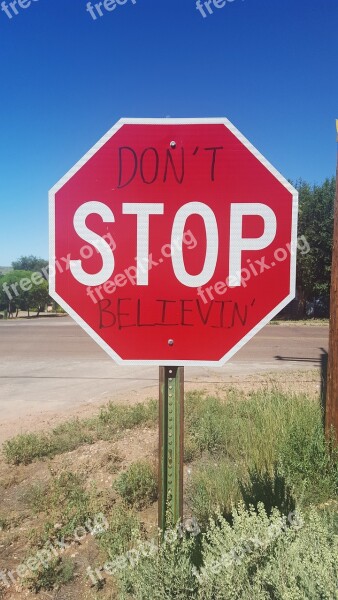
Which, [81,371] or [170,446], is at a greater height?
[170,446]

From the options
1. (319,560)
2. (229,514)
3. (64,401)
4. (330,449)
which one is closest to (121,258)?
(319,560)

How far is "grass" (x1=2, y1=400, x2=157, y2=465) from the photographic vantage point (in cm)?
416

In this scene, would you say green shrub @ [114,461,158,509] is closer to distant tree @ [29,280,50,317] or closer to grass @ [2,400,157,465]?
grass @ [2,400,157,465]

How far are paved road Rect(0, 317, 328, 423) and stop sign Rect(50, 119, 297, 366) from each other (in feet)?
16.3

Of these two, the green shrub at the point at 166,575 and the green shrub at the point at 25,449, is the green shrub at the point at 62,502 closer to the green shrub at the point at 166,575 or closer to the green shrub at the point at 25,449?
the green shrub at the point at 25,449

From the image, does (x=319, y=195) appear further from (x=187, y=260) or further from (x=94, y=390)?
(x=187, y=260)

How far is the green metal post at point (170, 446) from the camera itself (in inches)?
58.9

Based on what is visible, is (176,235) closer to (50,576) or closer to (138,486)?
(50,576)

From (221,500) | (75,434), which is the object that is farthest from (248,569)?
(75,434)

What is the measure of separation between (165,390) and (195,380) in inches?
249

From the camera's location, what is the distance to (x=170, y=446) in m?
1.51

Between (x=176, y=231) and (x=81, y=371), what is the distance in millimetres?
8140

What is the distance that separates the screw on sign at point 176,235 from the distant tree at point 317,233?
23566mm

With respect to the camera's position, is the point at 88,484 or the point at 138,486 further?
the point at 88,484
